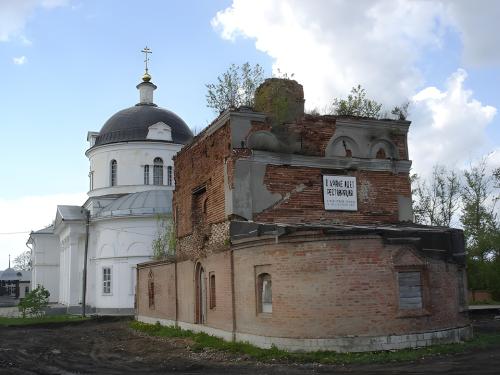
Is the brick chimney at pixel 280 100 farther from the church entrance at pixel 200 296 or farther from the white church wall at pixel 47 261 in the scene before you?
the white church wall at pixel 47 261

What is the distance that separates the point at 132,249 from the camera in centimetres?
3488

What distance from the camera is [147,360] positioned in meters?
14.4

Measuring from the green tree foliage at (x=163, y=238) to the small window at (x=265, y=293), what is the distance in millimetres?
16140

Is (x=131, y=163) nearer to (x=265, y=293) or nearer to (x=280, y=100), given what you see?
(x=280, y=100)

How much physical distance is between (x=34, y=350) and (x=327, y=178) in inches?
422

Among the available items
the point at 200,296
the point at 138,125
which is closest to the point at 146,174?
the point at 138,125

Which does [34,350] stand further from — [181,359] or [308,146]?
[308,146]

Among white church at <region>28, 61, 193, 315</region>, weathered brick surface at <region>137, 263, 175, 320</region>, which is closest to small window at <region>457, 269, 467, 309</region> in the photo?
weathered brick surface at <region>137, 263, 175, 320</region>

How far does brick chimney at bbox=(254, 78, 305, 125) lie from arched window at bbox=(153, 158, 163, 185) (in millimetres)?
23454

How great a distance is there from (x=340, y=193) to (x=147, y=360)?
7.48 meters

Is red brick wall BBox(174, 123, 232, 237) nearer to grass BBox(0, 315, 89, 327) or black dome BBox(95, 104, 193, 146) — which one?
grass BBox(0, 315, 89, 327)

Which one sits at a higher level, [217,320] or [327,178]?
[327,178]

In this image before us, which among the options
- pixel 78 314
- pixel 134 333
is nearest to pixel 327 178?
pixel 134 333

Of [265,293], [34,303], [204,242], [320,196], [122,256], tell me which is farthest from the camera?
[122,256]
